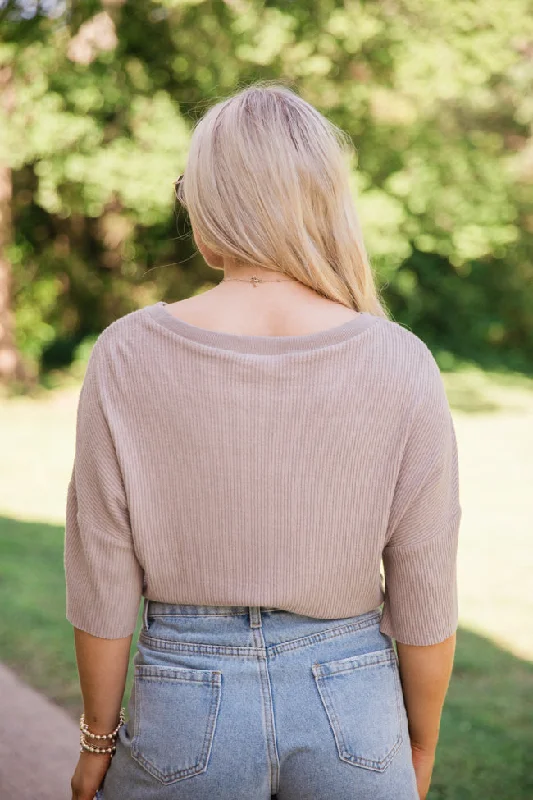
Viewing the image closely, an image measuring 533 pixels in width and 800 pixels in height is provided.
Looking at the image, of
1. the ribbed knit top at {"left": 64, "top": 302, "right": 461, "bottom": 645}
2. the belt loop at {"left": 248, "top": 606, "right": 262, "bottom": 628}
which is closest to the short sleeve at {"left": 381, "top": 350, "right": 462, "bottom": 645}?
the ribbed knit top at {"left": 64, "top": 302, "right": 461, "bottom": 645}

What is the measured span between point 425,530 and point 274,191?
564 mm

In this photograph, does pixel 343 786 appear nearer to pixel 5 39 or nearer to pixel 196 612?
pixel 196 612

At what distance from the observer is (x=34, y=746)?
314 centimetres

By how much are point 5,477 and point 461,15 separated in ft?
25.5

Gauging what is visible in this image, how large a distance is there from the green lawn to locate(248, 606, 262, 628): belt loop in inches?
86.8

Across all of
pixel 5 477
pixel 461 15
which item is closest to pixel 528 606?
pixel 5 477

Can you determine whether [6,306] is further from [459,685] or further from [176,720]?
[176,720]

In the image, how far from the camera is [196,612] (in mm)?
1329

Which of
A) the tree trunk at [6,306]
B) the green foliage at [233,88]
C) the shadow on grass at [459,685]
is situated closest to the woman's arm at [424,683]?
the shadow on grass at [459,685]

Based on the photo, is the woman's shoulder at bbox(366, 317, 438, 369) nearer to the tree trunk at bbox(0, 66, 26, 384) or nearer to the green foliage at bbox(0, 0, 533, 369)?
the green foliage at bbox(0, 0, 533, 369)

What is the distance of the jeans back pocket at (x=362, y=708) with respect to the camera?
1.26 metres

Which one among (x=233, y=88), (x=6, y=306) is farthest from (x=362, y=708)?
(x=6, y=306)

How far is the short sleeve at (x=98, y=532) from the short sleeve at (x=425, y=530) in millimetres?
413

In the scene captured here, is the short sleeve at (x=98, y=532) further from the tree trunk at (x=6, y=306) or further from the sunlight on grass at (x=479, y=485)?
the tree trunk at (x=6, y=306)
